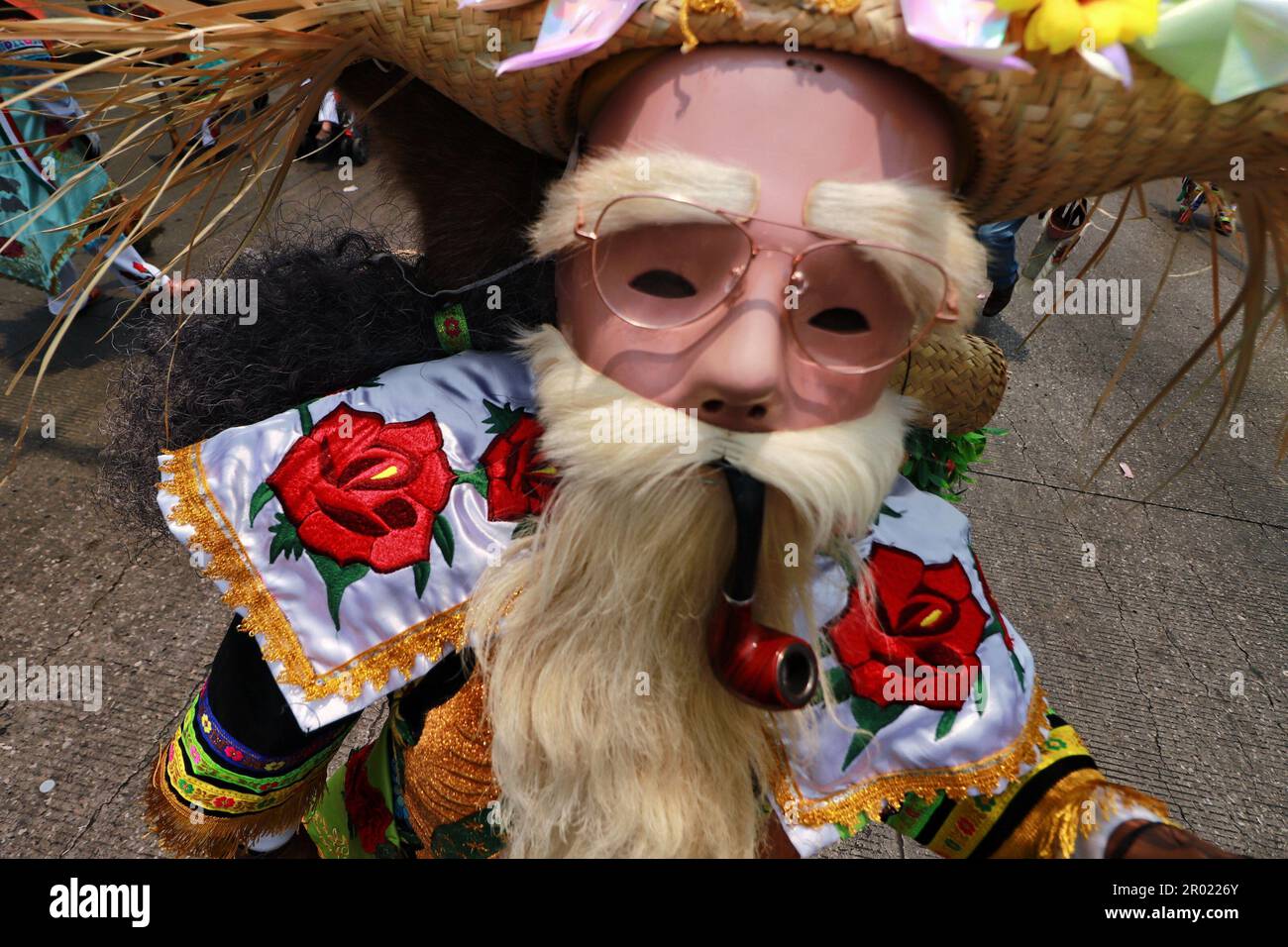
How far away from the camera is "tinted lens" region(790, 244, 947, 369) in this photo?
0.86 meters

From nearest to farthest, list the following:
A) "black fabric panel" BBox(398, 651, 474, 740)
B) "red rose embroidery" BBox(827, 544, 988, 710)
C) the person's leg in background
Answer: "red rose embroidery" BBox(827, 544, 988, 710), "black fabric panel" BBox(398, 651, 474, 740), the person's leg in background

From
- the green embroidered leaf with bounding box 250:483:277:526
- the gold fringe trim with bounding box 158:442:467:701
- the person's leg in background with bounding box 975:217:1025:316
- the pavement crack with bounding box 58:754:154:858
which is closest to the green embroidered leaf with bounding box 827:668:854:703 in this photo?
the gold fringe trim with bounding box 158:442:467:701

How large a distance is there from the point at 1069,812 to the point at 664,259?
869 millimetres

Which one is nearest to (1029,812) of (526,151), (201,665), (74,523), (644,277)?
(644,277)

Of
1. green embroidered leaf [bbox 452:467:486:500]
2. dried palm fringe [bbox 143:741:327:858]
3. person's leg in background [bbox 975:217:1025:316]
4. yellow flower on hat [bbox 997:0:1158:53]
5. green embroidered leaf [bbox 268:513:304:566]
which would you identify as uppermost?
yellow flower on hat [bbox 997:0:1158:53]

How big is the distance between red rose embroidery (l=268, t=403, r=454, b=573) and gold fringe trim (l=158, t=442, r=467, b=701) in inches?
3.1

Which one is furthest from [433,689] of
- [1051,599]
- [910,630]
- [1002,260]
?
[1002,260]

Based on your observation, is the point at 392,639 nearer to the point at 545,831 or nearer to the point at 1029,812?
the point at 545,831

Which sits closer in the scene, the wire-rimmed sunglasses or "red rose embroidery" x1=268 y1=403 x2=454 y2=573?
the wire-rimmed sunglasses

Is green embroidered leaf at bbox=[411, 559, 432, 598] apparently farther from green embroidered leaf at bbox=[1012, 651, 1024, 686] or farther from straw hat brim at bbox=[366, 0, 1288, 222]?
green embroidered leaf at bbox=[1012, 651, 1024, 686]

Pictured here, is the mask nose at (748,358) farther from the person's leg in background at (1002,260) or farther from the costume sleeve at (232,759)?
the person's leg in background at (1002,260)

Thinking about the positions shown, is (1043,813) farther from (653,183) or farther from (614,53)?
(614,53)

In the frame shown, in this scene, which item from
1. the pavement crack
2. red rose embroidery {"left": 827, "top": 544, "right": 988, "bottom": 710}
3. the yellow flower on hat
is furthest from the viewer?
the pavement crack

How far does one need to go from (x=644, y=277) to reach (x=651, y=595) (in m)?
0.35
